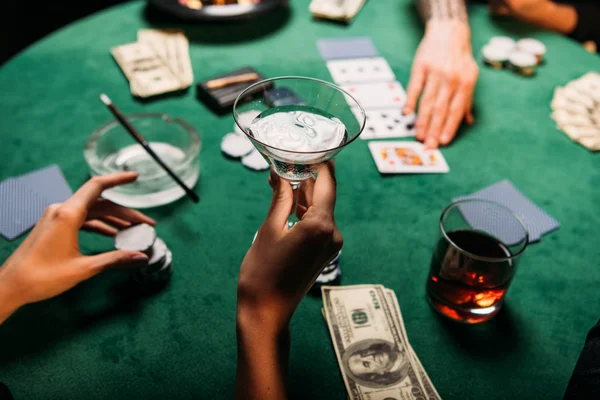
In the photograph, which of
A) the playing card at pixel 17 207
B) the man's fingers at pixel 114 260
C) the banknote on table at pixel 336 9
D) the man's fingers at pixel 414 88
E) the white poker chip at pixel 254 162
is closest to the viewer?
the man's fingers at pixel 114 260

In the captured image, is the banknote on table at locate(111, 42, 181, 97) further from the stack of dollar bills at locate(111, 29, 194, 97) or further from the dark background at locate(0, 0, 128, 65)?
the dark background at locate(0, 0, 128, 65)

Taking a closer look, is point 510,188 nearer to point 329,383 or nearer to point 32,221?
point 329,383

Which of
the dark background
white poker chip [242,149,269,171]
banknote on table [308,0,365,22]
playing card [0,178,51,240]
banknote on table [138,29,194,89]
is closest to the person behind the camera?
playing card [0,178,51,240]

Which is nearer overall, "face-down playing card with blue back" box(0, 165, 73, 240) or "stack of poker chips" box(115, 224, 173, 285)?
"stack of poker chips" box(115, 224, 173, 285)

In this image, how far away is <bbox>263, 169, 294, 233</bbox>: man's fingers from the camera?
965 millimetres

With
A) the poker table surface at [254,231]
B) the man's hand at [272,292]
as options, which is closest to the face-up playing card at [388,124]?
the poker table surface at [254,231]

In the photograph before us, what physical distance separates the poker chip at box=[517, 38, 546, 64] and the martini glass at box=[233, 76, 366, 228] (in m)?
1.35

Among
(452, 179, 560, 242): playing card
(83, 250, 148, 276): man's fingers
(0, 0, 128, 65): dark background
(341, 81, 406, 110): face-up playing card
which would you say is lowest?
(0, 0, 128, 65): dark background

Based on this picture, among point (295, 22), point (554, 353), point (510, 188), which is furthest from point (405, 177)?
point (295, 22)

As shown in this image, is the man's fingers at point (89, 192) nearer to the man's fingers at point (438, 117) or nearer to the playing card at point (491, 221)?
the playing card at point (491, 221)

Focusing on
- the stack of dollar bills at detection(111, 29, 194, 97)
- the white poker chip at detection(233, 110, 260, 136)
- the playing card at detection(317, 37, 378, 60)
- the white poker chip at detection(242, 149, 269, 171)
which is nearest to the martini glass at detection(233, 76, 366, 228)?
the white poker chip at detection(233, 110, 260, 136)

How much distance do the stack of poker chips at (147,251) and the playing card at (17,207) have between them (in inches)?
13.7

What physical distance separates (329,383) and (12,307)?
73 centimetres

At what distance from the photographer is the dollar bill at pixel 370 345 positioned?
1.01 metres
